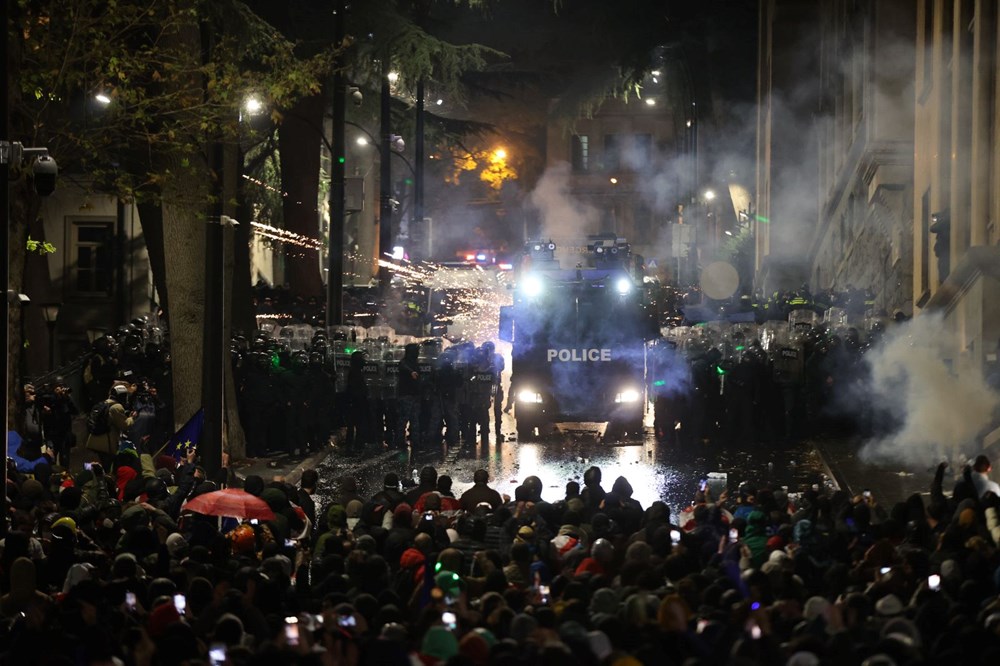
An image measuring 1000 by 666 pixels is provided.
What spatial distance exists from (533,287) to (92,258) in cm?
2077

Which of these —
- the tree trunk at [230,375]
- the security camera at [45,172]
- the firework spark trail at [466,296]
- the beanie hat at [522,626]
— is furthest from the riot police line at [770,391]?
the beanie hat at [522,626]

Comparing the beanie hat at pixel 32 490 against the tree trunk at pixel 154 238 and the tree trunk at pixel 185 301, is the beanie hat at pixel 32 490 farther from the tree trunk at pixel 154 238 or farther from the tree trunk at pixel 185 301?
the tree trunk at pixel 154 238

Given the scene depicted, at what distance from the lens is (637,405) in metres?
22.6

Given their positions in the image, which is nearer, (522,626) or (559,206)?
(522,626)

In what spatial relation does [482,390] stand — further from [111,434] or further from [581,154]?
[581,154]

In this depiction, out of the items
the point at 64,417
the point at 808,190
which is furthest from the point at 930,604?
the point at 808,190

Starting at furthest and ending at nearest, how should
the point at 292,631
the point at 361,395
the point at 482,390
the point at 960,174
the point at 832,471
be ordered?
the point at 482,390 → the point at 361,395 → the point at 960,174 → the point at 832,471 → the point at 292,631

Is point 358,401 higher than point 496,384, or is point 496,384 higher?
point 496,384

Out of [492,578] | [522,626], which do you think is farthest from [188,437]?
A: [522,626]

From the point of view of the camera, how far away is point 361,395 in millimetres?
22297

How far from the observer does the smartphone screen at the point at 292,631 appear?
7923 mm

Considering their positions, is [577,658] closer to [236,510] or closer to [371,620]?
[371,620]

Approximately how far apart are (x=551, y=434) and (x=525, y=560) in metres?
12.8

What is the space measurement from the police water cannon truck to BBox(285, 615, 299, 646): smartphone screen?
14.0 m
